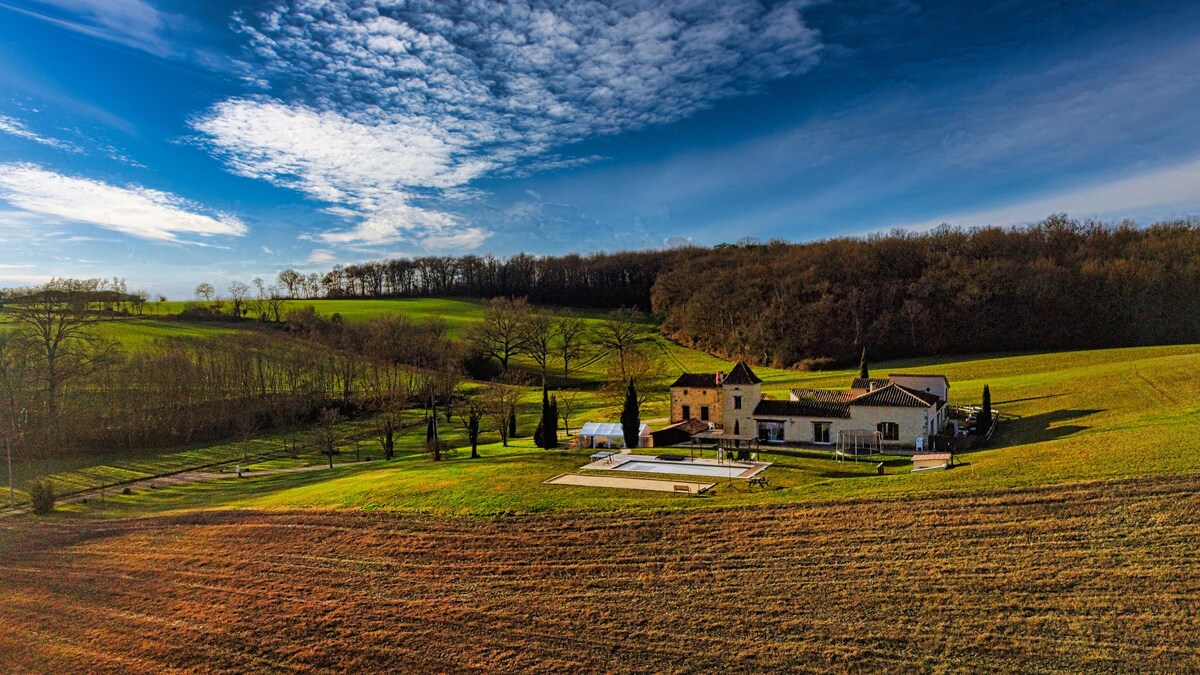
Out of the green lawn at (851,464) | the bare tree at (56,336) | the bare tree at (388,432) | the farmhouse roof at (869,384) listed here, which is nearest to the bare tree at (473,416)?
the green lawn at (851,464)

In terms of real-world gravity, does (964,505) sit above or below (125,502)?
above

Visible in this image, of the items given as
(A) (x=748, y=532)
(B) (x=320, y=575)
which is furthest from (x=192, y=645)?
(A) (x=748, y=532)

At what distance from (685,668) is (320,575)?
14167 millimetres

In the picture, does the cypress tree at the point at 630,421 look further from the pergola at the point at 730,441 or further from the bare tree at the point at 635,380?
the bare tree at the point at 635,380

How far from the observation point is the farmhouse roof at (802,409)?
36844 millimetres

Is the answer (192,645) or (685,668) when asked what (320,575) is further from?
(685,668)

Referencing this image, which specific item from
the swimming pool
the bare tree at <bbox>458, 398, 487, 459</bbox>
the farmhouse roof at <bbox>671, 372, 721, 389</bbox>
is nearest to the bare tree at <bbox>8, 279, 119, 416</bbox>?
the bare tree at <bbox>458, 398, 487, 459</bbox>

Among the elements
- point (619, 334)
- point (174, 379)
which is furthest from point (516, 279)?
point (174, 379)

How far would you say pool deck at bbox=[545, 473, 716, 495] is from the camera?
27.2 metres

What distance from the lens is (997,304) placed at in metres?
77.9

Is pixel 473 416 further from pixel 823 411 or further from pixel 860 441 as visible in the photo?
pixel 860 441

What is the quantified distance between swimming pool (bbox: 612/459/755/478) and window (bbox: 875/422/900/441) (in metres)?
9.17

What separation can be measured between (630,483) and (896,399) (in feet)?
56.2

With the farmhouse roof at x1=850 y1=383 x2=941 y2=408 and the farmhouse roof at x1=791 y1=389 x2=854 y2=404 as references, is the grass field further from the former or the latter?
the farmhouse roof at x1=791 y1=389 x2=854 y2=404
